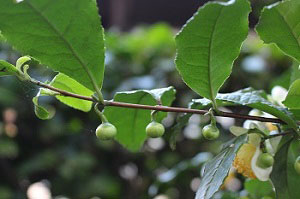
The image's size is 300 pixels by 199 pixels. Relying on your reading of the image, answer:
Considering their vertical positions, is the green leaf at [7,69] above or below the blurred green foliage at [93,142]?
above

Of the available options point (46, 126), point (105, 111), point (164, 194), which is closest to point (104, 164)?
point (46, 126)

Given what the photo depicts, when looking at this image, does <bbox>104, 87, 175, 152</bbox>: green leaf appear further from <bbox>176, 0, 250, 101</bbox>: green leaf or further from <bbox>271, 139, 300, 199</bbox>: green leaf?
<bbox>271, 139, 300, 199</bbox>: green leaf

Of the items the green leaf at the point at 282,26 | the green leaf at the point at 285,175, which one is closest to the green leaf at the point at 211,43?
the green leaf at the point at 282,26

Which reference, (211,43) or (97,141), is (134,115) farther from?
(97,141)

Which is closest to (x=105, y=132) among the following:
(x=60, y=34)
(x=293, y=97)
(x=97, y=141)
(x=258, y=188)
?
(x=60, y=34)

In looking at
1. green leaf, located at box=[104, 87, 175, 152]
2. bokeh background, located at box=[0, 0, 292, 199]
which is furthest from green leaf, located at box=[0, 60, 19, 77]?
bokeh background, located at box=[0, 0, 292, 199]

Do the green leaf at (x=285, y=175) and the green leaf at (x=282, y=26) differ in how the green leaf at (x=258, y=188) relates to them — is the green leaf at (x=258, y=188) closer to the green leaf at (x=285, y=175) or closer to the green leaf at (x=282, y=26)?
the green leaf at (x=285, y=175)
